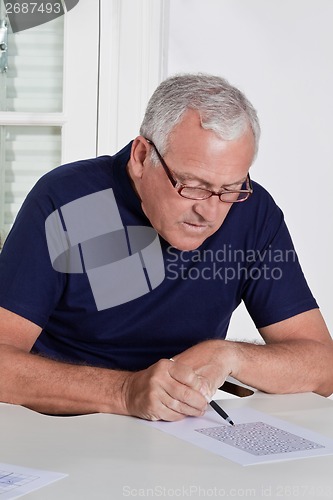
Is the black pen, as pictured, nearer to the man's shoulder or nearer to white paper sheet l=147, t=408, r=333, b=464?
white paper sheet l=147, t=408, r=333, b=464

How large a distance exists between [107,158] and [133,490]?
3.43 ft

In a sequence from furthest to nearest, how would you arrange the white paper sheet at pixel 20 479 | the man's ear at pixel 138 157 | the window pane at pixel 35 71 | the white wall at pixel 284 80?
the window pane at pixel 35 71, the white wall at pixel 284 80, the man's ear at pixel 138 157, the white paper sheet at pixel 20 479

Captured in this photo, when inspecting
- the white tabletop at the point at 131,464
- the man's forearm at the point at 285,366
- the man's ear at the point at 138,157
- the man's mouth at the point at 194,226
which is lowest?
the man's forearm at the point at 285,366

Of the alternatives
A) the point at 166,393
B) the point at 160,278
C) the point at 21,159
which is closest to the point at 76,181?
the point at 160,278

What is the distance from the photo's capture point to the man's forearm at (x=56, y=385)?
63.6 inches

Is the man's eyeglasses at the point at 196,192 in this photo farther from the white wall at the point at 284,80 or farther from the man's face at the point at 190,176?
the white wall at the point at 284,80

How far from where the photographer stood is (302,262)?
306cm

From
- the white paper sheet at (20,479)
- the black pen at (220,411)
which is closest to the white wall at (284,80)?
the black pen at (220,411)

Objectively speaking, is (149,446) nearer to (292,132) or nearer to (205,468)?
(205,468)

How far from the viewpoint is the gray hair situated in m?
1.74

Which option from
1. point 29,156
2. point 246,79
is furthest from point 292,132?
point 29,156

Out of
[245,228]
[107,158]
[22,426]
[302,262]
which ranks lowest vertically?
[302,262]

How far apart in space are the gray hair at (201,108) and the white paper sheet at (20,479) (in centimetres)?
80

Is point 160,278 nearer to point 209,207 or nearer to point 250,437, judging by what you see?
point 209,207
